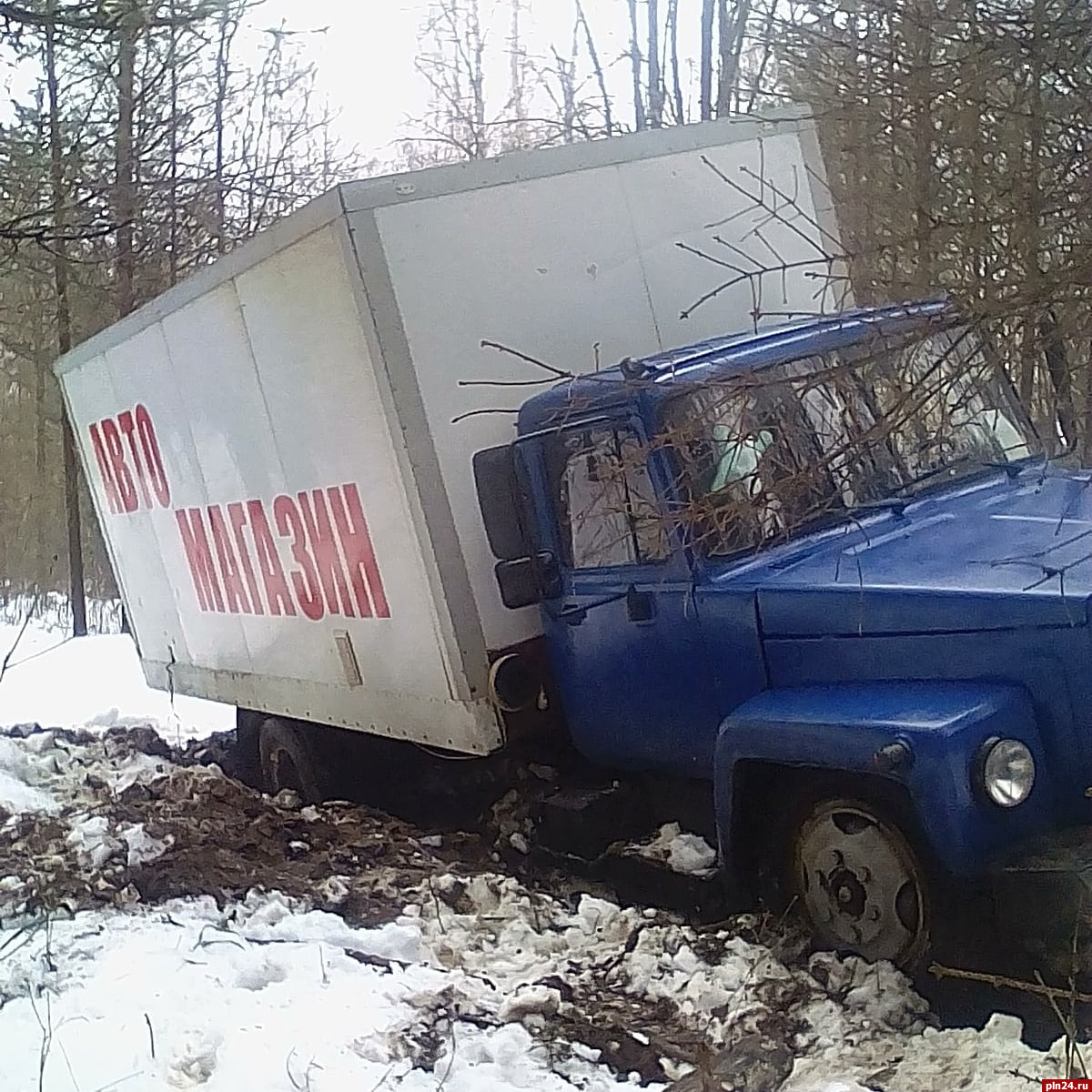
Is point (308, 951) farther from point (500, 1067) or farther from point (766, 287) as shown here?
point (766, 287)

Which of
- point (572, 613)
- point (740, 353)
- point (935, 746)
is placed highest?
point (740, 353)

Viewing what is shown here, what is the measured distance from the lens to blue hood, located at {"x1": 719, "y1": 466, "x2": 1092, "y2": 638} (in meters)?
4.18

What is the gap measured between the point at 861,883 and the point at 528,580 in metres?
1.83

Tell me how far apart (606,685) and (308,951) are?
155 cm

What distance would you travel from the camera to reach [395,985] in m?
4.56

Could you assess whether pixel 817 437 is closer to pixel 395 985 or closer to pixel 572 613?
pixel 572 613

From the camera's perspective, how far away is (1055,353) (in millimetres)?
5852

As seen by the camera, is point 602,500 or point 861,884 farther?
point 602,500

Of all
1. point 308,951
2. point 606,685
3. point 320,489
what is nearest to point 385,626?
point 320,489

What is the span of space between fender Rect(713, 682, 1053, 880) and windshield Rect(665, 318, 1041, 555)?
75cm

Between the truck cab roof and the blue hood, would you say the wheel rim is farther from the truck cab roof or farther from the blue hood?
the truck cab roof

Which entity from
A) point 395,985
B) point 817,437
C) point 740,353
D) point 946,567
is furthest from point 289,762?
point 946,567

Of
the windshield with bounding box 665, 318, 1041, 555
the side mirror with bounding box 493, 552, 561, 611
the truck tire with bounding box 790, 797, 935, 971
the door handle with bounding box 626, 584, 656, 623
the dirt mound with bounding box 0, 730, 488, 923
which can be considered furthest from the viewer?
the dirt mound with bounding box 0, 730, 488, 923

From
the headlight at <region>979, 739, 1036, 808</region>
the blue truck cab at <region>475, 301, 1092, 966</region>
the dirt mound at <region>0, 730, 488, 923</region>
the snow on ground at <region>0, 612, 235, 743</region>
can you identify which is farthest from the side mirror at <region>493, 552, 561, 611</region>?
the snow on ground at <region>0, 612, 235, 743</region>
